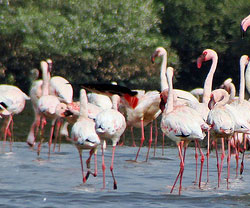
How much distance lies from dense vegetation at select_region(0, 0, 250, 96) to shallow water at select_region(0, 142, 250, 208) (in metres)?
20.8

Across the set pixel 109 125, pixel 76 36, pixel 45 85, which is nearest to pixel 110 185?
pixel 109 125

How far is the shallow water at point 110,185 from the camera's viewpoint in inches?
305

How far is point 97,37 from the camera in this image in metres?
33.5

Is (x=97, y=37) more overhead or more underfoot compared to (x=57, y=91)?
more overhead

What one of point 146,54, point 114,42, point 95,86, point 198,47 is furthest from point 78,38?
point 95,86

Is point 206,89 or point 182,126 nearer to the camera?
point 182,126

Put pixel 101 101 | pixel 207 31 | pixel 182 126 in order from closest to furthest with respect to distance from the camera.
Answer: pixel 182 126 → pixel 101 101 → pixel 207 31

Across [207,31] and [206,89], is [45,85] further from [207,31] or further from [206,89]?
[207,31]

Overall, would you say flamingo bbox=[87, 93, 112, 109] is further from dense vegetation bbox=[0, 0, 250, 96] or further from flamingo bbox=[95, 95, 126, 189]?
dense vegetation bbox=[0, 0, 250, 96]

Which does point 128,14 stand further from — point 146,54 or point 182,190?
point 182,190

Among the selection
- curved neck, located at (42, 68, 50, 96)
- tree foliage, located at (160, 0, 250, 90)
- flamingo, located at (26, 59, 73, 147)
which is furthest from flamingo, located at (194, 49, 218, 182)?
tree foliage, located at (160, 0, 250, 90)

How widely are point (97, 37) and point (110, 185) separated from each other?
25078 millimetres

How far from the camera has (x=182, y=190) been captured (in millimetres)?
8586

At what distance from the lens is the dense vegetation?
32125 millimetres
